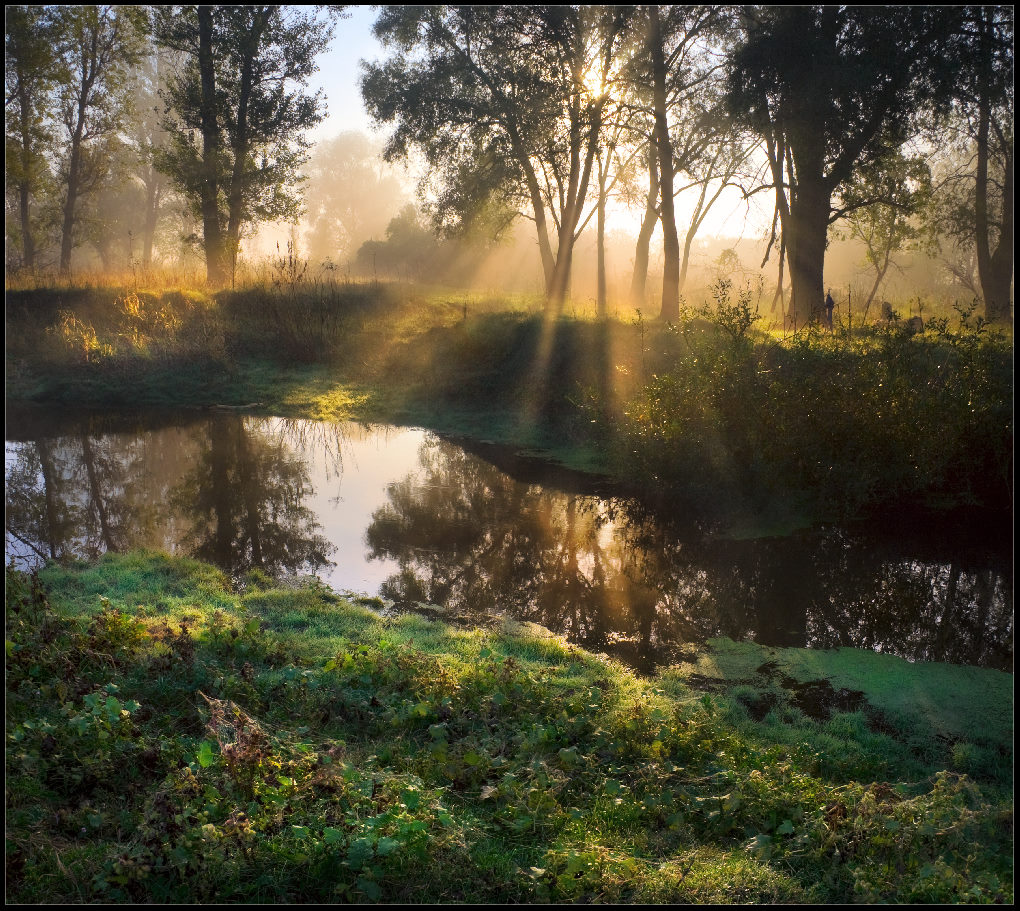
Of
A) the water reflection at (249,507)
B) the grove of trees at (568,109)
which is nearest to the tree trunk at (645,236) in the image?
the grove of trees at (568,109)

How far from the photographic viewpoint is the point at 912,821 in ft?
11.7

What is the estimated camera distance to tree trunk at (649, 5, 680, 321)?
17.6 meters

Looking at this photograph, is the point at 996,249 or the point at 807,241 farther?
the point at 996,249

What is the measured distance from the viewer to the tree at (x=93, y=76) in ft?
53.6

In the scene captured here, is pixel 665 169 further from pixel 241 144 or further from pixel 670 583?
pixel 241 144

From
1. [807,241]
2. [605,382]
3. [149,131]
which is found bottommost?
[605,382]

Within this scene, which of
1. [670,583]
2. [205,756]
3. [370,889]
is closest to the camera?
[370,889]

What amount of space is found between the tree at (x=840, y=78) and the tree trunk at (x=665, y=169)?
5.53 feet

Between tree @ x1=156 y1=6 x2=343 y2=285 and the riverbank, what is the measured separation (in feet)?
13.3

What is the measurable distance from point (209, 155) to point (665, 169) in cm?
1406

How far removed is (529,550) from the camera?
9.01 m

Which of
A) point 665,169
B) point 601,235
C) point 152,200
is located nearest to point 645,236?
point 601,235

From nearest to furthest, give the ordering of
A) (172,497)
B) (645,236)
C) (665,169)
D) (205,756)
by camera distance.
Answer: (205,756) → (172,497) → (665,169) → (645,236)

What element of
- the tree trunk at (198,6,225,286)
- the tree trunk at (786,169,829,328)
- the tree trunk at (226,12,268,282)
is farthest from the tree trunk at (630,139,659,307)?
the tree trunk at (198,6,225,286)
